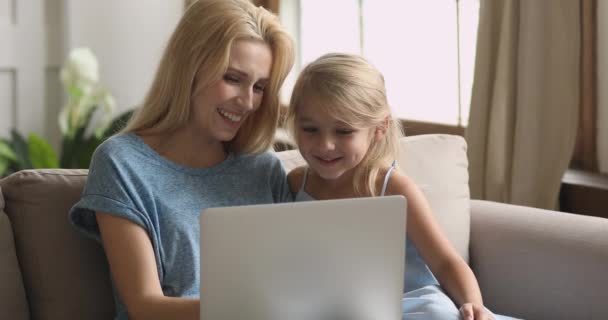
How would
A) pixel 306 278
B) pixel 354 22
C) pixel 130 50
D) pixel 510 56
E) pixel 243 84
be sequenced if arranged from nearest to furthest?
pixel 306 278 → pixel 243 84 → pixel 510 56 → pixel 354 22 → pixel 130 50

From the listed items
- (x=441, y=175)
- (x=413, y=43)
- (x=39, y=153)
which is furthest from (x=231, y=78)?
(x=39, y=153)

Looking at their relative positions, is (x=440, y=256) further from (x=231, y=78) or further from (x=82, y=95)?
(x=82, y=95)

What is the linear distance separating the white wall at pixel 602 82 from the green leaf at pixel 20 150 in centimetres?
253

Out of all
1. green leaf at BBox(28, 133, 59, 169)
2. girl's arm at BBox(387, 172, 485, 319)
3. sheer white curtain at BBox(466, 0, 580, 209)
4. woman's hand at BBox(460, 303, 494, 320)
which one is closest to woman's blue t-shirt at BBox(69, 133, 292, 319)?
girl's arm at BBox(387, 172, 485, 319)

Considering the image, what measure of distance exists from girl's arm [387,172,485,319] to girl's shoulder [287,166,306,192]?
243 mm

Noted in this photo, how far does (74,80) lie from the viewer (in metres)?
4.05

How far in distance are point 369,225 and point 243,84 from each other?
0.52m

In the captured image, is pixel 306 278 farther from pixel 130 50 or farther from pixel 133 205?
pixel 130 50

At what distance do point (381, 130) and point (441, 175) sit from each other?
11.2 inches

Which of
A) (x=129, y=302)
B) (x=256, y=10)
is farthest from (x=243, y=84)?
(x=129, y=302)

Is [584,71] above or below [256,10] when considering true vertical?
below

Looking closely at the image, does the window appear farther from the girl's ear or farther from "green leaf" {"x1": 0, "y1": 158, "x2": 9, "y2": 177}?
"green leaf" {"x1": 0, "y1": 158, "x2": 9, "y2": 177}

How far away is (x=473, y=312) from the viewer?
150cm

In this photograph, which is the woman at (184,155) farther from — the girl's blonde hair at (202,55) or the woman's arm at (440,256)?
the woman's arm at (440,256)
